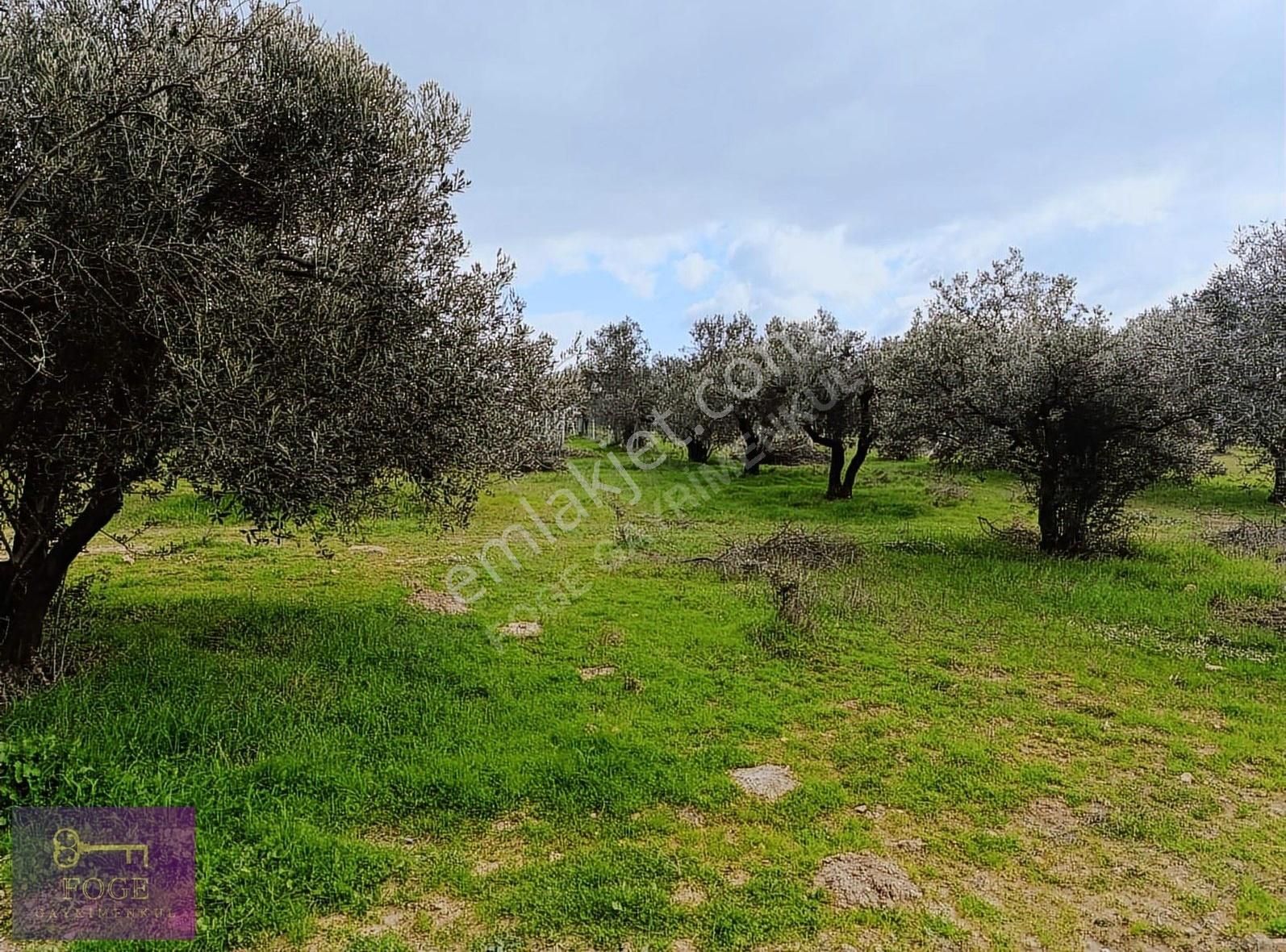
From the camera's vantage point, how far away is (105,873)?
4750 millimetres

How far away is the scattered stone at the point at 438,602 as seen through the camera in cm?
1080

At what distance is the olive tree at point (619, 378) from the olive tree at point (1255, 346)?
1308 inches

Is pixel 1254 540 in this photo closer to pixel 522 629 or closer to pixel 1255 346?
pixel 1255 346

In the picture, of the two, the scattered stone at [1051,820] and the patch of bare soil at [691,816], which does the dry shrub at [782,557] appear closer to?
the scattered stone at [1051,820]

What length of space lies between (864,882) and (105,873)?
4.88 meters

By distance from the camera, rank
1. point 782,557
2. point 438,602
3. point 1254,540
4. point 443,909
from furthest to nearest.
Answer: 1. point 1254,540
2. point 782,557
3. point 438,602
4. point 443,909

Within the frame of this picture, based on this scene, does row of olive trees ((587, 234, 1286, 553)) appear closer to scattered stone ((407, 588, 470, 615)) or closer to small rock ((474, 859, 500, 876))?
scattered stone ((407, 588, 470, 615))

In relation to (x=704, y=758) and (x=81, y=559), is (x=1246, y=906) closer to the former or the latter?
(x=704, y=758)

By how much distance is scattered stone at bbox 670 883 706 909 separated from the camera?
4.52m

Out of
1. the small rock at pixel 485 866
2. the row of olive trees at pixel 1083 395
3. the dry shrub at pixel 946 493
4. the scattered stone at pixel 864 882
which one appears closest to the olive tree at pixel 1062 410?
the row of olive trees at pixel 1083 395

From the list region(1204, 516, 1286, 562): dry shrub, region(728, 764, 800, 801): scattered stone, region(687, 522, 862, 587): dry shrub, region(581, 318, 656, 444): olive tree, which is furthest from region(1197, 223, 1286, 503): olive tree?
region(581, 318, 656, 444): olive tree

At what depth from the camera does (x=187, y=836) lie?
502 cm

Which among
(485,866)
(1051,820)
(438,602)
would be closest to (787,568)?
(438,602)

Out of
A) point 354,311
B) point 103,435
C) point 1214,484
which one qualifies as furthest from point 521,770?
point 1214,484
